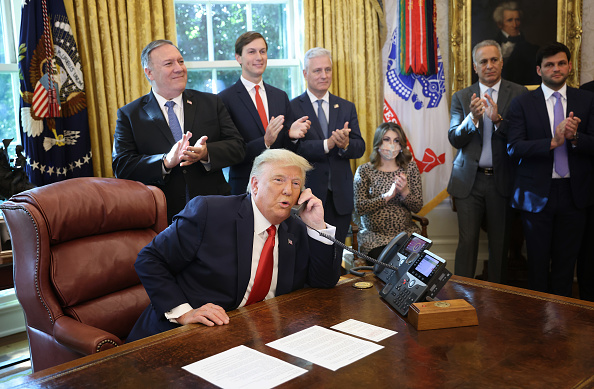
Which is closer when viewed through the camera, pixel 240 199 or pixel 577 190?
pixel 240 199

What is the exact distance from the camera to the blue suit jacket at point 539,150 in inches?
142

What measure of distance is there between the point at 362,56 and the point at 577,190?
6.65ft

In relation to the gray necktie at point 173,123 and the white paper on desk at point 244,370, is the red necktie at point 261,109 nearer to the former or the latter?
the gray necktie at point 173,123

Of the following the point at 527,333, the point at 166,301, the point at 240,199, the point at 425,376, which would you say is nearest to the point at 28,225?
the point at 166,301

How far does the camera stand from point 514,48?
15.4ft

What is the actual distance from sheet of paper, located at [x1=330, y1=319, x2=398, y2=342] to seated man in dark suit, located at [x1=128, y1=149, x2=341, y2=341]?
42 centimetres

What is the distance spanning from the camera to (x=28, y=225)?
2139 millimetres

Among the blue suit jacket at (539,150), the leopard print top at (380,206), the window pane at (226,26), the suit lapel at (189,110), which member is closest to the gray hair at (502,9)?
the blue suit jacket at (539,150)

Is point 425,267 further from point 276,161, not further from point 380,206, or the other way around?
point 380,206

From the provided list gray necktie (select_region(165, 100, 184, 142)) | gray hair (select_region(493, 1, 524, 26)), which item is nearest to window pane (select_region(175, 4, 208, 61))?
gray necktie (select_region(165, 100, 184, 142))

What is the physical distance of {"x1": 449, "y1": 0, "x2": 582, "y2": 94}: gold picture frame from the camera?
4.68m

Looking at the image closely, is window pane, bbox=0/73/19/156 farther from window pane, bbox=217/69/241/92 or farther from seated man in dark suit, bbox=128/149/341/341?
seated man in dark suit, bbox=128/149/341/341

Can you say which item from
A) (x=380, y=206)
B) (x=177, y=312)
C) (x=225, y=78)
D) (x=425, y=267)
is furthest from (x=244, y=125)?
(x=425, y=267)

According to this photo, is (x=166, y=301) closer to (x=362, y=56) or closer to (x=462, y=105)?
(x=462, y=105)
